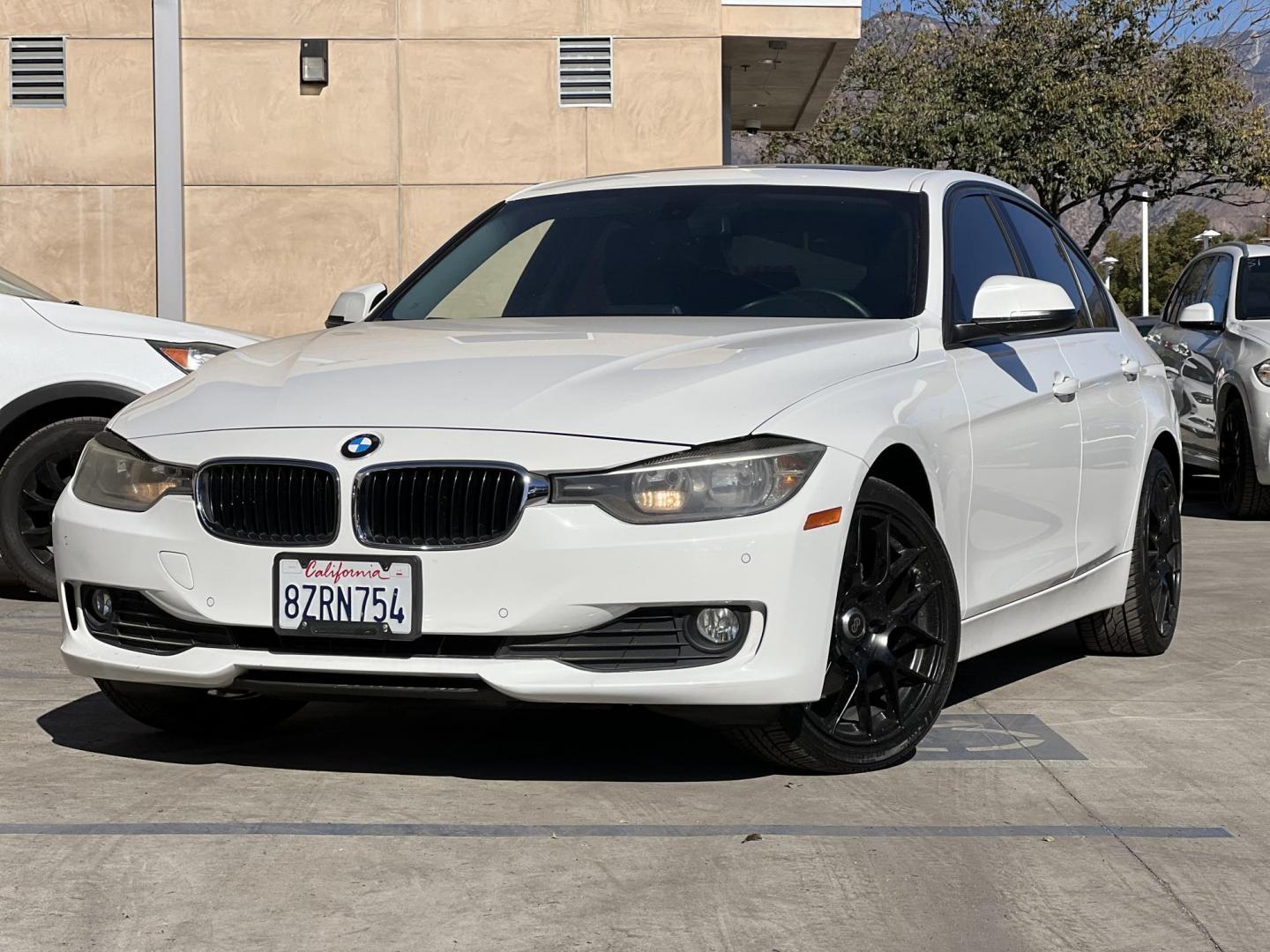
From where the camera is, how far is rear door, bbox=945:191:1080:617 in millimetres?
5508

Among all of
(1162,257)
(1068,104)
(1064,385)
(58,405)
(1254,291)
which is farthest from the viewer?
(1162,257)

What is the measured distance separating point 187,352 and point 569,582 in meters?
4.26

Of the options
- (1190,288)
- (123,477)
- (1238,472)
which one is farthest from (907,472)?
(1190,288)

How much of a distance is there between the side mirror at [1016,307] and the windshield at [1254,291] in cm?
767

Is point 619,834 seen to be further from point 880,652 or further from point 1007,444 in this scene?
point 1007,444

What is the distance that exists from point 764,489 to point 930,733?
136cm

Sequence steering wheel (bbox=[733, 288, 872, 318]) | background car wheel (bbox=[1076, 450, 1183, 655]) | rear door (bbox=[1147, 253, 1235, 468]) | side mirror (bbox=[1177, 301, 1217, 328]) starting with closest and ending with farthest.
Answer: steering wheel (bbox=[733, 288, 872, 318]) → background car wheel (bbox=[1076, 450, 1183, 655]) → side mirror (bbox=[1177, 301, 1217, 328]) → rear door (bbox=[1147, 253, 1235, 468])

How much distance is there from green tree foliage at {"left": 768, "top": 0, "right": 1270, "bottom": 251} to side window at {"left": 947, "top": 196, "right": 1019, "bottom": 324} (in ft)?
101

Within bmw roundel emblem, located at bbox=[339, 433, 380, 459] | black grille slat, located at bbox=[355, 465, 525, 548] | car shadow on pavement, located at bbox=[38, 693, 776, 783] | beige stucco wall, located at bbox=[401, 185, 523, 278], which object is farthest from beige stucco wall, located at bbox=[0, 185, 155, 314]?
black grille slat, located at bbox=[355, 465, 525, 548]

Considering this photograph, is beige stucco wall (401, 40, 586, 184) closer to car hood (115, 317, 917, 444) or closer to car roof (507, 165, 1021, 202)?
car roof (507, 165, 1021, 202)

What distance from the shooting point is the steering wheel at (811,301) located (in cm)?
564

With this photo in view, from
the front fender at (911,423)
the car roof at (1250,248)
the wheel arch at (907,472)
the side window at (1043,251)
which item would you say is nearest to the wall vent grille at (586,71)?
the car roof at (1250,248)

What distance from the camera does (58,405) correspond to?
830 cm

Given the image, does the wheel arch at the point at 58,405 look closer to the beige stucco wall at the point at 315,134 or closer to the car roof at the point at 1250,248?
the car roof at the point at 1250,248
